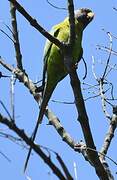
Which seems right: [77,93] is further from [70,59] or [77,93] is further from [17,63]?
[17,63]

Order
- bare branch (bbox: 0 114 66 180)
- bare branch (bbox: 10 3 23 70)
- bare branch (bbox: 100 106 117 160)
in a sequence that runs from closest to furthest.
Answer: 1. bare branch (bbox: 0 114 66 180)
2. bare branch (bbox: 100 106 117 160)
3. bare branch (bbox: 10 3 23 70)

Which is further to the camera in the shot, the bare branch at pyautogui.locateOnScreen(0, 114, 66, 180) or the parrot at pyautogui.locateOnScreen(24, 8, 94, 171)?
the parrot at pyautogui.locateOnScreen(24, 8, 94, 171)

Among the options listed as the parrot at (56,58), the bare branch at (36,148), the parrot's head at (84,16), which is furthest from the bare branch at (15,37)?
the bare branch at (36,148)

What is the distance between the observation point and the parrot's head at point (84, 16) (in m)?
4.55

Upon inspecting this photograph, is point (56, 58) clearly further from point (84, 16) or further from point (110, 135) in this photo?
point (110, 135)

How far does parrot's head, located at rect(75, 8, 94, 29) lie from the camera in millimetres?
4551

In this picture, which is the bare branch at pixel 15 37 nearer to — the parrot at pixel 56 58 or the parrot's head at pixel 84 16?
the parrot at pixel 56 58

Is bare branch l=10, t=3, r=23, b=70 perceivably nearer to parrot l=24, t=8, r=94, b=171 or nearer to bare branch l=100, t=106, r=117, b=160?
parrot l=24, t=8, r=94, b=171

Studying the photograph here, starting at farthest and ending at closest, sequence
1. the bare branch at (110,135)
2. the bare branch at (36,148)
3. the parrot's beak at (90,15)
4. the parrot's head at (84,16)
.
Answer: the parrot's beak at (90,15) → the parrot's head at (84,16) → the bare branch at (110,135) → the bare branch at (36,148)

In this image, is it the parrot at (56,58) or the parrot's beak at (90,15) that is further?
the parrot's beak at (90,15)

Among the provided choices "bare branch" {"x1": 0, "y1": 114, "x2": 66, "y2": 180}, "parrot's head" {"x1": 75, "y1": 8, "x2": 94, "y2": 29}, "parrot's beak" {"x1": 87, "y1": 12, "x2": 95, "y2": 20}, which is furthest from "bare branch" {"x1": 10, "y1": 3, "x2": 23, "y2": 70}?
"bare branch" {"x1": 0, "y1": 114, "x2": 66, "y2": 180}

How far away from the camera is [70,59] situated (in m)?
2.85

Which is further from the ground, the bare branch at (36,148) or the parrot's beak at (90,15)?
the parrot's beak at (90,15)

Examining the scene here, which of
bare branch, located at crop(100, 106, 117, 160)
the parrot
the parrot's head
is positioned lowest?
bare branch, located at crop(100, 106, 117, 160)
